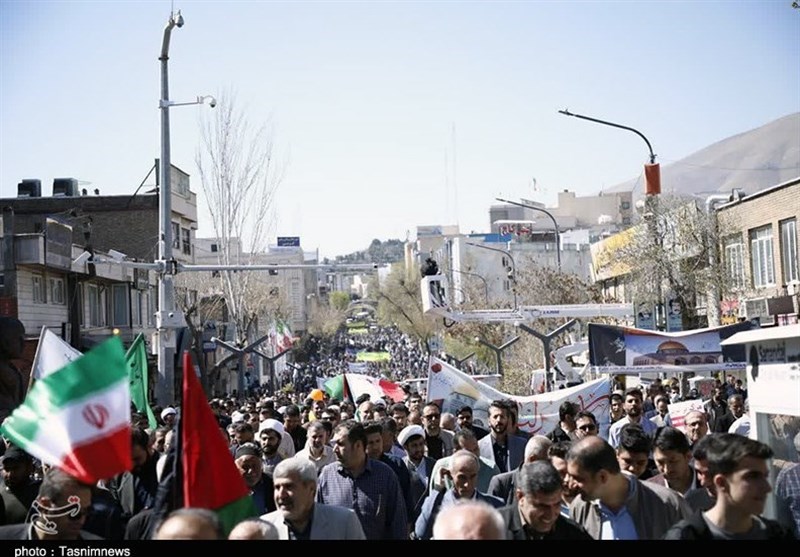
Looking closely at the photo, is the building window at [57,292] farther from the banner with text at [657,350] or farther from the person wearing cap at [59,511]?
the person wearing cap at [59,511]

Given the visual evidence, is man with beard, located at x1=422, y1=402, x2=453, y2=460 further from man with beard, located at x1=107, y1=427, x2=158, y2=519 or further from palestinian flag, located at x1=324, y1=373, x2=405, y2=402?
palestinian flag, located at x1=324, y1=373, x2=405, y2=402

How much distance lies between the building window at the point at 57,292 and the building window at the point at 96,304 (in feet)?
14.7

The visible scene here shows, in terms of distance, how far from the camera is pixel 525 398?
601 inches

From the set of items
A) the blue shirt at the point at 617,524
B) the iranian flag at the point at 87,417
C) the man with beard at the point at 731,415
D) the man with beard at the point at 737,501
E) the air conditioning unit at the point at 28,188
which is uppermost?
the air conditioning unit at the point at 28,188

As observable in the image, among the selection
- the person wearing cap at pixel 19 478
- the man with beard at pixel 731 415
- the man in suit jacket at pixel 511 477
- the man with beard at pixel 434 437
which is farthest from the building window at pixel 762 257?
the person wearing cap at pixel 19 478

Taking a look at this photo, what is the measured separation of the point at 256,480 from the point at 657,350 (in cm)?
1003

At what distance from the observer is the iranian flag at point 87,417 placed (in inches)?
205

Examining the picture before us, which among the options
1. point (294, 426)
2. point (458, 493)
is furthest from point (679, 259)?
point (458, 493)

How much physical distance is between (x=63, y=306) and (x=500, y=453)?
31136 mm

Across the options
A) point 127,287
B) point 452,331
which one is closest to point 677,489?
point 127,287

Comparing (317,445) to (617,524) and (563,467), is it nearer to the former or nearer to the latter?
(563,467)

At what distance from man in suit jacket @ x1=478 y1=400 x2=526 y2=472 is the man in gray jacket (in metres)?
4.30

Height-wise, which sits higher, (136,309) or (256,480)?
(136,309)

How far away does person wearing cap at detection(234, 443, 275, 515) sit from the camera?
8.42 m
